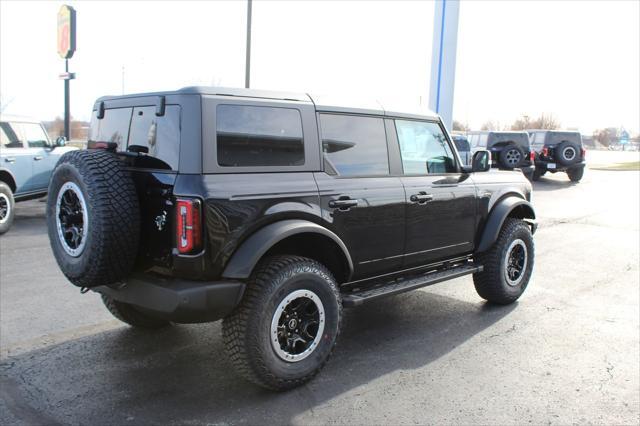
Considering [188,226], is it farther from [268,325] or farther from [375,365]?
[375,365]

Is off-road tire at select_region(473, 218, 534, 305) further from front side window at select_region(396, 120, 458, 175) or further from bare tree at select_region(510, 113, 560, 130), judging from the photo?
bare tree at select_region(510, 113, 560, 130)

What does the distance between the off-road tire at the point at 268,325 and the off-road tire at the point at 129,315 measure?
133 cm

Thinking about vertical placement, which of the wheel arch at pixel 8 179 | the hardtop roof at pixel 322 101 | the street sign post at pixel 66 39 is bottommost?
the wheel arch at pixel 8 179

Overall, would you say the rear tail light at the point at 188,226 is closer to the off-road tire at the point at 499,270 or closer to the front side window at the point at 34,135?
the off-road tire at the point at 499,270

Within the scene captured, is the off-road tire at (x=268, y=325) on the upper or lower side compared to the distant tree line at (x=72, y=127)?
lower

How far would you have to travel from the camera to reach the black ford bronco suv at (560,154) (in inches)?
789

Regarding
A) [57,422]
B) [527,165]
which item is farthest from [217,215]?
[527,165]

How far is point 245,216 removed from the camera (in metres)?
3.36

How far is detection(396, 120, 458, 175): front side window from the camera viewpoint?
4664 mm

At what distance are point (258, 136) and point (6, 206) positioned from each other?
24.4ft

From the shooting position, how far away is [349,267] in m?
4.03

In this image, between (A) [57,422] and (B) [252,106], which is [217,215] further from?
(A) [57,422]

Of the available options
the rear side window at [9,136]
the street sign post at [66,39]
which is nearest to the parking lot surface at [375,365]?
the rear side window at [9,136]

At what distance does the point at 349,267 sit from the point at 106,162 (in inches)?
71.5
